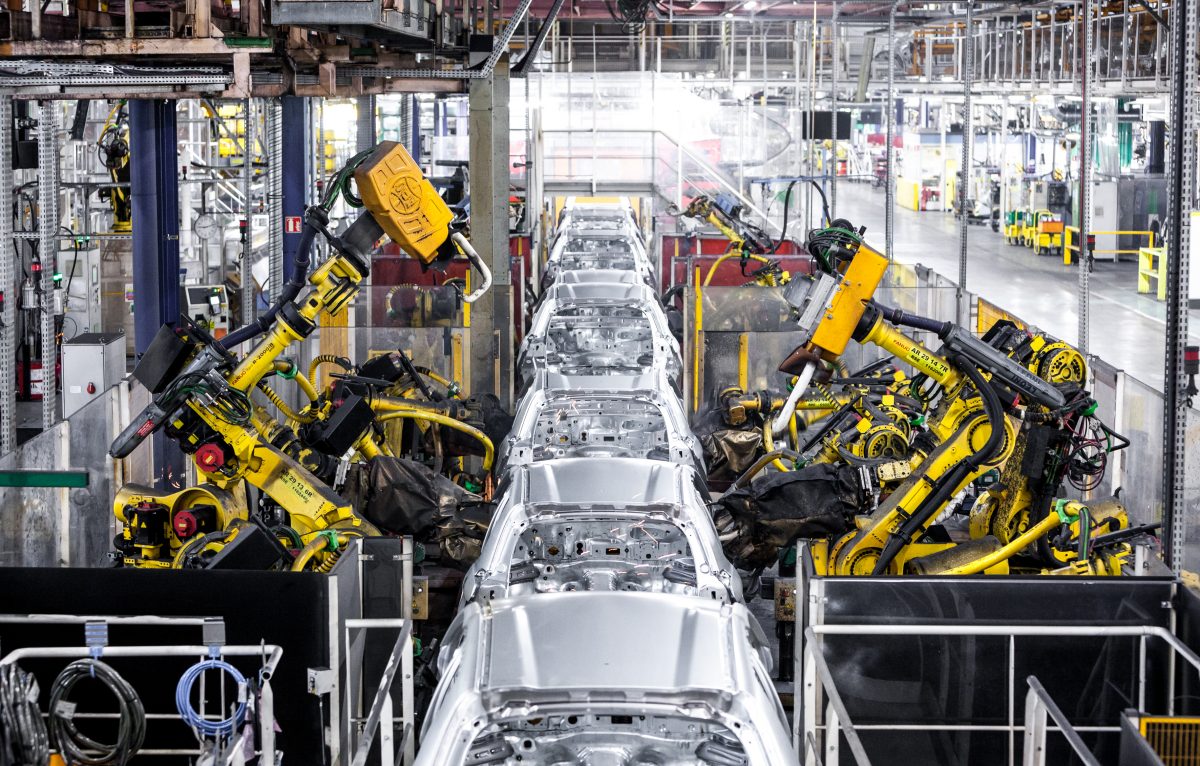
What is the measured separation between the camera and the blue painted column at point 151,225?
39.7ft

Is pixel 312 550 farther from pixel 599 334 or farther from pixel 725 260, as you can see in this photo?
pixel 725 260

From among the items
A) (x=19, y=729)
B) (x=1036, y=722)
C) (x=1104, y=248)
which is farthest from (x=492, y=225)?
(x=1104, y=248)

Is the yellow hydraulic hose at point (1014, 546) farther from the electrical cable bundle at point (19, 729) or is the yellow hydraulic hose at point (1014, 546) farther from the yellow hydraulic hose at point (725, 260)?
the yellow hydraulic hose at point (725, 260)

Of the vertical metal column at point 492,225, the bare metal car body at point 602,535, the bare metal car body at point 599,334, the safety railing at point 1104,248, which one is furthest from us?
the safety railing at point 1104,248

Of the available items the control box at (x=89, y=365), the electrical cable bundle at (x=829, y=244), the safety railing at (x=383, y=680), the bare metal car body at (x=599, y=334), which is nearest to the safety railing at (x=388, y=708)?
the safety railing at (x=383, y=680)

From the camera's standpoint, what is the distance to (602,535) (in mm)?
6137

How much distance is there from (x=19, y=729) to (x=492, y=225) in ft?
26.4

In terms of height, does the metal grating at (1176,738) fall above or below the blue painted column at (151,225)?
below

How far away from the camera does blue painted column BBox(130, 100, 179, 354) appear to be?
12094 millimetres

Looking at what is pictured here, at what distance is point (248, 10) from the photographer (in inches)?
290

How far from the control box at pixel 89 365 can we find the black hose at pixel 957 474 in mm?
6780

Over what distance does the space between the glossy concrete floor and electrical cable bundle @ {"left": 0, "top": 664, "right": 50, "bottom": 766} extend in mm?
13436

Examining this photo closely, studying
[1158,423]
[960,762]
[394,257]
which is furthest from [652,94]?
[960,762]

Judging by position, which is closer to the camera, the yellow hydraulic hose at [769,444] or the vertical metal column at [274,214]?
the yellow hydraulic hose at [769,444]
